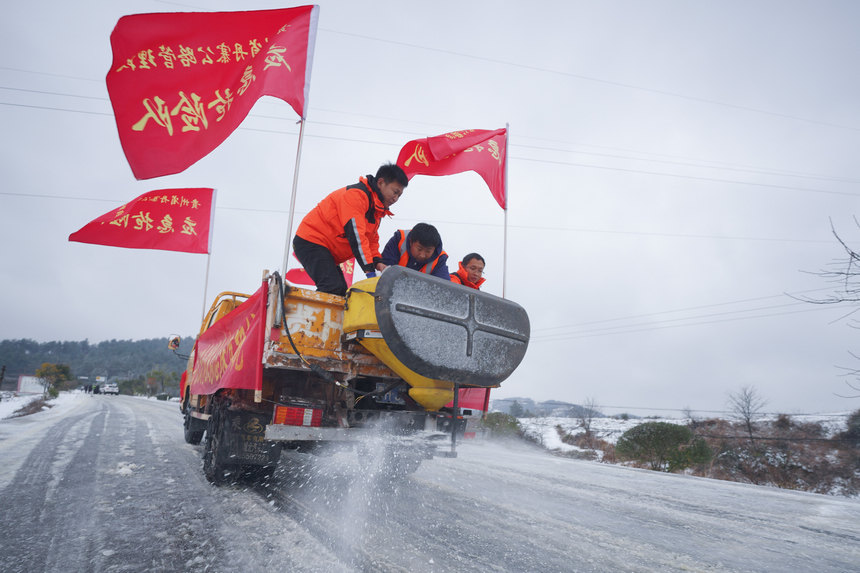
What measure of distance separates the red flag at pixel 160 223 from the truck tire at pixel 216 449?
480 centimetres

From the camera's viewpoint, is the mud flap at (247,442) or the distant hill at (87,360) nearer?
the mud flap at (247,442)

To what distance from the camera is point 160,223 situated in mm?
8508

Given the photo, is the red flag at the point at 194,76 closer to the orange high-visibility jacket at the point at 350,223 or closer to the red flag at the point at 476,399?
the orange high-visibility jacket at the point at 350,223

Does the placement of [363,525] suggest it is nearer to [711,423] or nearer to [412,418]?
[412,418]

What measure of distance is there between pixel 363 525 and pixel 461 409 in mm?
1230

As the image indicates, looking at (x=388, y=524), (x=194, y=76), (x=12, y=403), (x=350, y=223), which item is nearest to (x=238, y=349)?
(x=350, y=223)

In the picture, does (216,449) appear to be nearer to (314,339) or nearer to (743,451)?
(314,339)

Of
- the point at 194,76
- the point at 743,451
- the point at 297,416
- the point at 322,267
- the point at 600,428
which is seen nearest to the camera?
the point at 297,416

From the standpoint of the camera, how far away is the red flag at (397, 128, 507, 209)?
6.59m

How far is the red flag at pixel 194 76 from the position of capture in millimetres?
3717

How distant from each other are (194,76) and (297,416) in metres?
3.12

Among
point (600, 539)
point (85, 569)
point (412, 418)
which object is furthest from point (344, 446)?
point (600, 539)

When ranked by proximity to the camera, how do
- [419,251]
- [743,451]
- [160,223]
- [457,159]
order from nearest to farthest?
1. [419,251]
2. [457,159]
3. [160,223]
4. [743,451]

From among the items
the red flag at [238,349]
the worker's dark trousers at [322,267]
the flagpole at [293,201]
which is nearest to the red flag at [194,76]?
the flagpole at [293,201]
